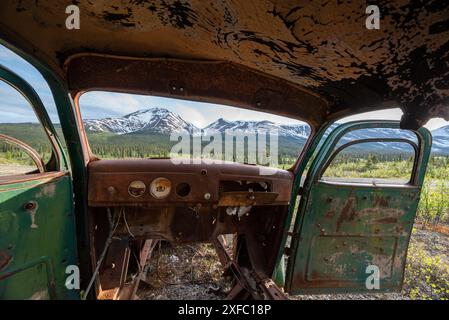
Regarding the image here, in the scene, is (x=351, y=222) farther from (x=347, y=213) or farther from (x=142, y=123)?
(x=142, y=123)

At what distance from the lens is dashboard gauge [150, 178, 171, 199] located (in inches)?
72.4

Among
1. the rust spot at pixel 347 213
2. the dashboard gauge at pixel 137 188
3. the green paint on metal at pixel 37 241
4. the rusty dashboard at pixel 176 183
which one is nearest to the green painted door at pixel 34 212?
the green paint on metal at pixel 37 241

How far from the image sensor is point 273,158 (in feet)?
7.75

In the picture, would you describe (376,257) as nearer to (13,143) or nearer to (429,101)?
(429,101)

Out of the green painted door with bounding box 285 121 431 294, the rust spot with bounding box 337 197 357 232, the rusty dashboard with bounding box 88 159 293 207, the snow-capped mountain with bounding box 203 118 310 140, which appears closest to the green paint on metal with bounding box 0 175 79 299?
the rusty dashboard with bounding box 88 159 293 207

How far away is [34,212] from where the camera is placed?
140 centimetres

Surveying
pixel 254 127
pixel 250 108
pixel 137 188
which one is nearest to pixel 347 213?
pixel 254 127

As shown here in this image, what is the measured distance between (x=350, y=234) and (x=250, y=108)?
164cm

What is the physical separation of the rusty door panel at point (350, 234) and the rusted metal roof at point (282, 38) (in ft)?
3.43

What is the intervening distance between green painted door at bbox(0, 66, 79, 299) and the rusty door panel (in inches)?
79.8

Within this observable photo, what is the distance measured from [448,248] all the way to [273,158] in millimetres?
6907

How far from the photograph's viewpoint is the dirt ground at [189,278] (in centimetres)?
291

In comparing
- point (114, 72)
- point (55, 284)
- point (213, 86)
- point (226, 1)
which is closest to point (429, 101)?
point (226, 1)

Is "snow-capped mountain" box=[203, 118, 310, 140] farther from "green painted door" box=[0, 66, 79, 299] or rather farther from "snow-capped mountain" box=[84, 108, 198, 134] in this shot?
"green painted door" box=[0, 66, 79, 299]
